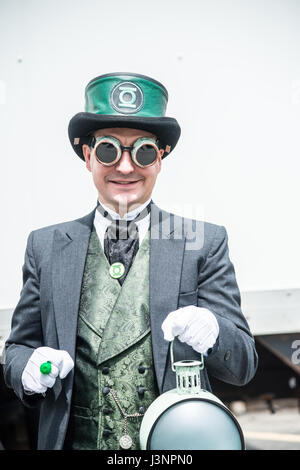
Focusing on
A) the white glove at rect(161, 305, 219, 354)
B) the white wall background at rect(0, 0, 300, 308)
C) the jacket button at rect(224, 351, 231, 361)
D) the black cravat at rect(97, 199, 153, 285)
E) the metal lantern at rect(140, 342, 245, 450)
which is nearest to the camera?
the metal lantern at rect(140, 342, 245, 450)

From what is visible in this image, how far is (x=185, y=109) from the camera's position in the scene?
7.34ft

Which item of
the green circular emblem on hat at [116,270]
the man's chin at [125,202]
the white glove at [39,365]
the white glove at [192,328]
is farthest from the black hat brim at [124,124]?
the white glove at [39,365]

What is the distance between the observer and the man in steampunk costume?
4.91 feet

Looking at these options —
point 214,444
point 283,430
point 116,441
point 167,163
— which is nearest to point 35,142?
point 167,163

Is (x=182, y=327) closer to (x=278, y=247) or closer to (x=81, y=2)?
(x=278, y=247)

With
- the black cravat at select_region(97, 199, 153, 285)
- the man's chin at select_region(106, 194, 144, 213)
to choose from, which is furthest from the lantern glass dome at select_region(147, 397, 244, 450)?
the man's chin at select_region(106, 194, 144, 213)

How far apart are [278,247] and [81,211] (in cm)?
99

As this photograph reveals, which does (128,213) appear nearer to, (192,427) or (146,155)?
(146,155)

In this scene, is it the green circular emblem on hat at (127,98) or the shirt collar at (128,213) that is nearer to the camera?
the green circular emblem on hat at (127,98)

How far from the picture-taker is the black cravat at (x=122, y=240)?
166 centimetres

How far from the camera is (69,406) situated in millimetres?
1502

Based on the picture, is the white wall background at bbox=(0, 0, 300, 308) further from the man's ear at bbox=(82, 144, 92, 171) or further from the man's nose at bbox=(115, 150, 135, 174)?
the man's nose at bbox=(115, 150, 135, 174)

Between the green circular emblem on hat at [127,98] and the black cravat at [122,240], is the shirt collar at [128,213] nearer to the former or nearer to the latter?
the black cravat at [122,240]

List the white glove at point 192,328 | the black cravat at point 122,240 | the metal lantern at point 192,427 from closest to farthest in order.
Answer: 1. the metal lantern at point 192,427
2. the white glove at point 192,328
3. the black cravat at point 122,240
